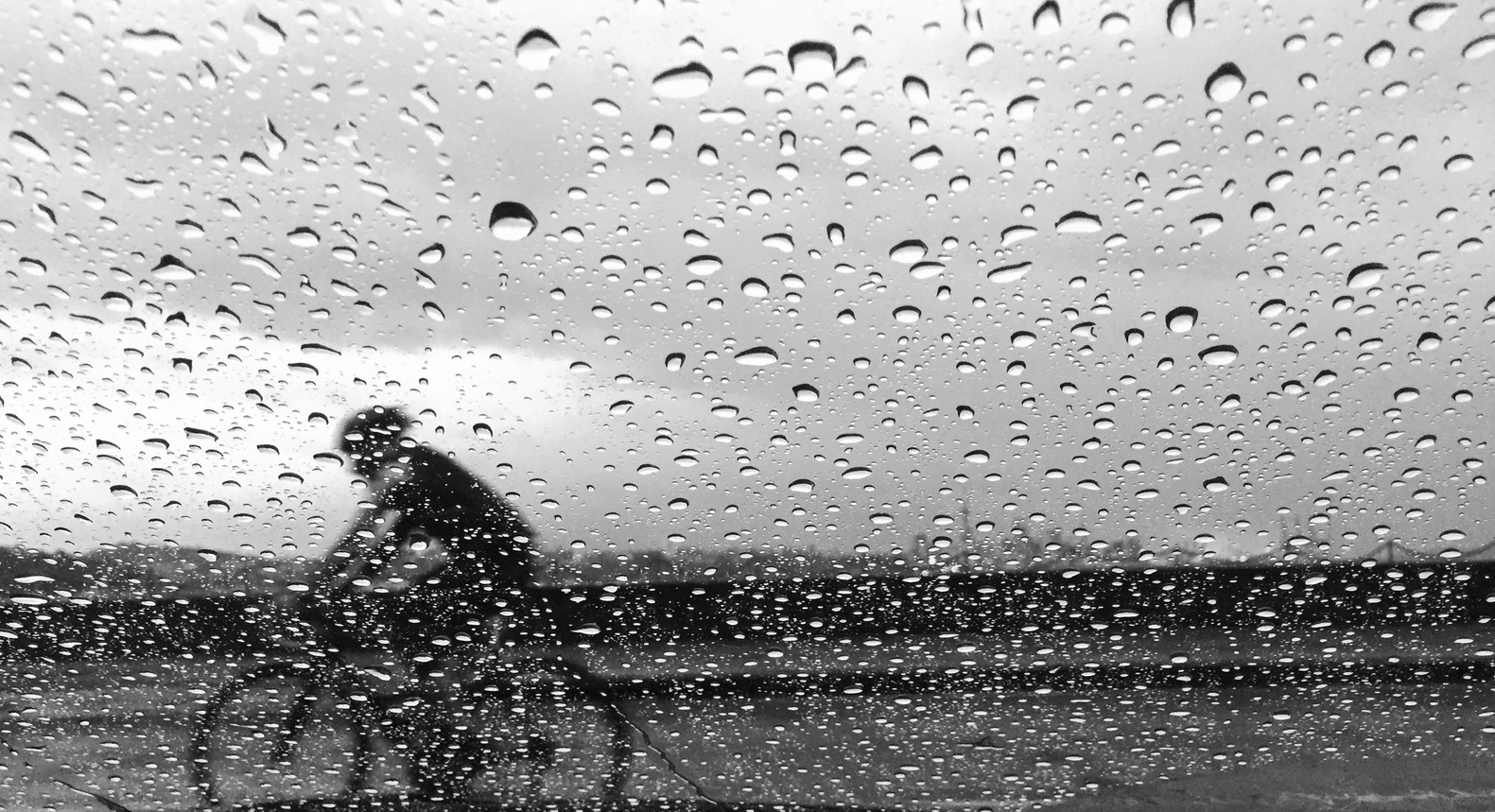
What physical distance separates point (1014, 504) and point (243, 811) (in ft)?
5.76

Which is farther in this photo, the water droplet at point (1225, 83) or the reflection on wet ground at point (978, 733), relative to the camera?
the reflection on wet ground at point (978, 733)

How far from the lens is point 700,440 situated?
153 cm

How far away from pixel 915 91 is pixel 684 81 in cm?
29

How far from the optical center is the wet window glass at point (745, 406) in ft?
3.83

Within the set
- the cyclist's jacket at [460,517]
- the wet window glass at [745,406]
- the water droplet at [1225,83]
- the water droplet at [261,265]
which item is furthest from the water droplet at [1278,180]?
the water droplet at [261,265]

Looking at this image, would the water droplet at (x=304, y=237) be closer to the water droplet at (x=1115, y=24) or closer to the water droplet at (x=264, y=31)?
the water droplet at (x=264, y=31)

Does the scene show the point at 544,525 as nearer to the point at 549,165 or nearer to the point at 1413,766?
the point at 549,165

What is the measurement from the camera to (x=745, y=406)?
150cm

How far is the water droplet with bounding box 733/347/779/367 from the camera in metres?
1.44

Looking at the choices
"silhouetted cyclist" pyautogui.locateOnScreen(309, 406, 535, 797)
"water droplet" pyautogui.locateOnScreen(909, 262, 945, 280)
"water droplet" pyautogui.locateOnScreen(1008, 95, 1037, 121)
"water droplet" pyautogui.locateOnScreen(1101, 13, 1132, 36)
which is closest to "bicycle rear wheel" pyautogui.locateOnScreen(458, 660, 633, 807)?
"silhouetted cyclist" pyautogui.locateOnScreen(309, 406, 535, 797)

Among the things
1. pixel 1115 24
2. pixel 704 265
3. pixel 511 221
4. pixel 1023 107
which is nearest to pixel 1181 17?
pixel 1115 24

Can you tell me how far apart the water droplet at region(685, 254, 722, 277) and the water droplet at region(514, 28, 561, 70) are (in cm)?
32

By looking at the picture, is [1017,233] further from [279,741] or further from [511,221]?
[279,741]

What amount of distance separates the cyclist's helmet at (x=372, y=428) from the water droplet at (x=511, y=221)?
1.22 feet
